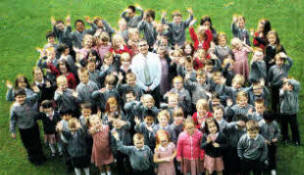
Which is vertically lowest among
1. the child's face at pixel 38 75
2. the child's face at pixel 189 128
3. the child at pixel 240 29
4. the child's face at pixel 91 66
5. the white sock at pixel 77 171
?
the white sock at pixel 77 171

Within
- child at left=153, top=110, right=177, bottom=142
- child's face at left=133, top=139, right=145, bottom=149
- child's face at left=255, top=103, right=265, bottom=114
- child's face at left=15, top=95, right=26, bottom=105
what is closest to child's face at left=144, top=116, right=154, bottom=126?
child at left=153, top=110, right=177, bottom=142

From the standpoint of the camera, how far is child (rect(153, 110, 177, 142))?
7447 mm

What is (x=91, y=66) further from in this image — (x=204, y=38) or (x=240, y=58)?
(x=240, y=58)

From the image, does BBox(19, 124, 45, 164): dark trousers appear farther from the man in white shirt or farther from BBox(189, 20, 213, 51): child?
BBox(189, 20, 213, 51): child

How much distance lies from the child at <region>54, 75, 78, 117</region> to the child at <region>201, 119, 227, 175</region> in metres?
3.12

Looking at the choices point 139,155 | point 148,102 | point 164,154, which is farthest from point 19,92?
point 164,154

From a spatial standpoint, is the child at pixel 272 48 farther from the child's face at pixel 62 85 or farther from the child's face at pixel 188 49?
the child's face at pixel 62 85

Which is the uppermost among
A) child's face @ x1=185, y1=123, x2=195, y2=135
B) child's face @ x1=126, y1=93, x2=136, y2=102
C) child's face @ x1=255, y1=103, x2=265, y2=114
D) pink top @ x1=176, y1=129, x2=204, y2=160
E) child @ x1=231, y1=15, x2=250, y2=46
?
child @ x1=231, y1=15, x2=250, y2=46

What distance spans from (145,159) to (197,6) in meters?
10.5

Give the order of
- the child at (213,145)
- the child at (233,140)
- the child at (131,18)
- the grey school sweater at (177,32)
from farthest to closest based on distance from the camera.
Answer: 1. the child at (131,18)
2. the grey school sweater at (177,32)
3. the child at (233,140)
4. the child at (213,145)

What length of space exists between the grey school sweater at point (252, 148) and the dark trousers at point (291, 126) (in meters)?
1.68

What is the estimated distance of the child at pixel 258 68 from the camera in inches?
364

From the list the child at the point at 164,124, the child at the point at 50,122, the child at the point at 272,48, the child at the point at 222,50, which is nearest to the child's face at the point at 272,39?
the child at the point at 272,48

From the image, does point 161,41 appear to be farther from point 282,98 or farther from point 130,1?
point 130,1
